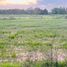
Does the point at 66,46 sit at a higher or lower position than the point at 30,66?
lower

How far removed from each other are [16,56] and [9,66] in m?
4.30

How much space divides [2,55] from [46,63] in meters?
6.26

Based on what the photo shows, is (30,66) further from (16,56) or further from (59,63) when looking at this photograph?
(16,56)

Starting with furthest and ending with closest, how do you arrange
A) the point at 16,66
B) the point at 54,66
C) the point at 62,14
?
the point at 62,14
the point at 16,66
the point at 54,66

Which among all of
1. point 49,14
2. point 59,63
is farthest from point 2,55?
point 49,14

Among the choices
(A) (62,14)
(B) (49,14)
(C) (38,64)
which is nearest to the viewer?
(C) (38,64)

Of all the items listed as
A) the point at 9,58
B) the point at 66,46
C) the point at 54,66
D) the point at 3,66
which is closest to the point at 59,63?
the point at 54,66

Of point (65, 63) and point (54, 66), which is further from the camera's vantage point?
point (65, 63)

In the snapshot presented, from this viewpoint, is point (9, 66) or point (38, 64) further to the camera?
point (9, 66)

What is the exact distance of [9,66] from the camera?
1127 centimetres

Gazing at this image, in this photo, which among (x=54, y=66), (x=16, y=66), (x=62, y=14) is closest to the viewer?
(x=54, y=66)

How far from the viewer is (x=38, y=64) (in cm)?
1030

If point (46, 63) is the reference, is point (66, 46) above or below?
below

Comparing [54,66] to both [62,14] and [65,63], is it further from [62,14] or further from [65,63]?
[62,14]
